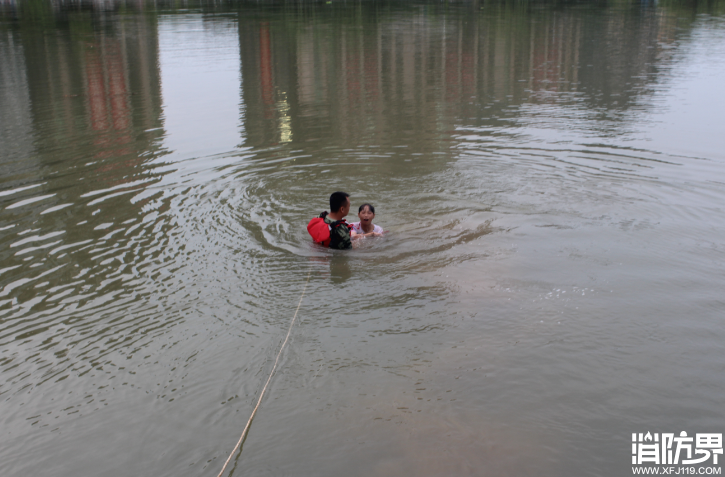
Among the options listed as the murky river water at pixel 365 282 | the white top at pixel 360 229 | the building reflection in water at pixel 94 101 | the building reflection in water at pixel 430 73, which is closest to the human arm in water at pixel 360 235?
the white top at pixel 360 229

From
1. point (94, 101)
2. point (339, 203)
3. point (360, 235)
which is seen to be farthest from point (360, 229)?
point (94, 101)

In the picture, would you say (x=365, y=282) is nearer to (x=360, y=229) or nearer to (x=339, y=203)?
(x=339, y=203)

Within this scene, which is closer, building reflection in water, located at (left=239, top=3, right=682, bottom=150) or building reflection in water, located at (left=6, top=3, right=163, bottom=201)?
building reflection in water, located at (left=6, top=3, right=163, bottom=201)

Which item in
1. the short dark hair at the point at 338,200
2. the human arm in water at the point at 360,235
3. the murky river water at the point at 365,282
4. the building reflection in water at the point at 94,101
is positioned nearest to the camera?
the murky river water at the point at 365,282

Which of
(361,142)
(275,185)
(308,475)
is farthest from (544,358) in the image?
(361,142)

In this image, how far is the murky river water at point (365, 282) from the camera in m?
4.61

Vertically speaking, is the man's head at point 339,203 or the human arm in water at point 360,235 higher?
the man's head at point 339,203

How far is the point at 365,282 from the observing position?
23.4 ft

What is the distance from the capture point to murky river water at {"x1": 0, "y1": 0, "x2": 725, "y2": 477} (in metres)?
4.61

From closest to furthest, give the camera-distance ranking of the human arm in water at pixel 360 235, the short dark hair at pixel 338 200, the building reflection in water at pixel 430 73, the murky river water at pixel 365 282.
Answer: the murky river water at pixel 365 282, the short dark hair at pixel 338 200, the human arm in water at pixel 360 235, the building reflection in water at pixel 430 73

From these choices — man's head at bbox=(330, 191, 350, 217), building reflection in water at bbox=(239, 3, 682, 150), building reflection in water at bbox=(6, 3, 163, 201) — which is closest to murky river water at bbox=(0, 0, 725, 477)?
building reflection in water at bbox=(6, 3, 163, 201)

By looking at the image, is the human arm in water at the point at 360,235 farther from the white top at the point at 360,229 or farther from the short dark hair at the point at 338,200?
the short dark hair at the point at 338,200

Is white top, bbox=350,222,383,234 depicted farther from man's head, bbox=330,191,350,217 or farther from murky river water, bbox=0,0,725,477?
man's head, bbox=330,191,350,217

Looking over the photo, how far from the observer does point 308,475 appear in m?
4.23
